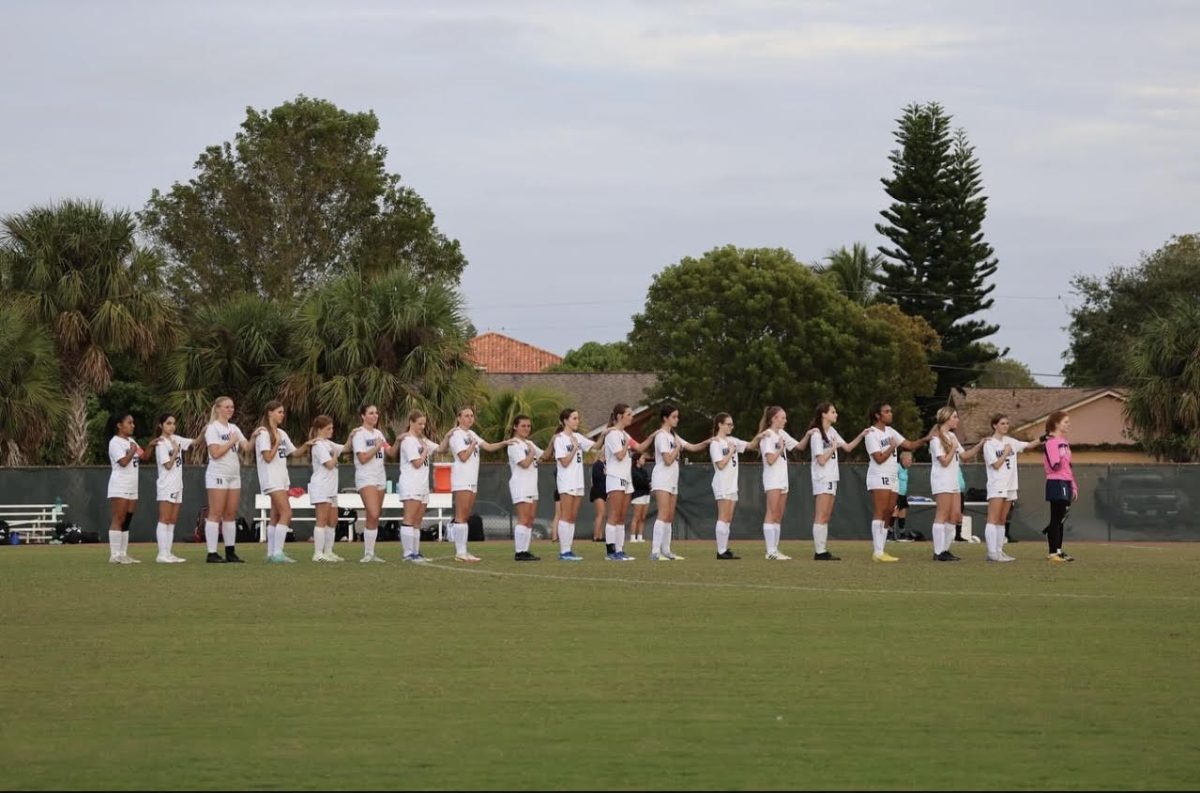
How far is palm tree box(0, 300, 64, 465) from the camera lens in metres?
42.1

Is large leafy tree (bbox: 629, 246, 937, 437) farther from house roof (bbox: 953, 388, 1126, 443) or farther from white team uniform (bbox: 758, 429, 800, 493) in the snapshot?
white team uniform (bbox: 758, 429, 800, 493)

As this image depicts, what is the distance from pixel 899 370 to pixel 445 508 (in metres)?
36.6

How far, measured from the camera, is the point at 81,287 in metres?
44.6

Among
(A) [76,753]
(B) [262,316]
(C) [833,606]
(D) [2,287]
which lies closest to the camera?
(A) [76,753]

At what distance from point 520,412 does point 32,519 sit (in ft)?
61.5

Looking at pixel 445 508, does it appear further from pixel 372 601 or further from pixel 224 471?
pixel 372 601

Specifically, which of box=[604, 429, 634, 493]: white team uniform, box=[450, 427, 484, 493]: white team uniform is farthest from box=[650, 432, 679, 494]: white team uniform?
box=[450, 427, 484, 493]: white team uniform

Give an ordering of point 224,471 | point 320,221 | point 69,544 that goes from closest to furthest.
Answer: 1. point 224,471
2. point 69,544
3. point 320,221

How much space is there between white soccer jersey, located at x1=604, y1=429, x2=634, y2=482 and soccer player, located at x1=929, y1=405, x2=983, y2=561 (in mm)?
4345

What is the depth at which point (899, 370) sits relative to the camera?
245ft

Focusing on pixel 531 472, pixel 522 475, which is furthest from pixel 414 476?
pixel 531 472

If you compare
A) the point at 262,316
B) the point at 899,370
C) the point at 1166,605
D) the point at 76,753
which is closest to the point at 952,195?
the point at 899,370

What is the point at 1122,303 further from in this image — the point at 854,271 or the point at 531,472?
the point at 531,472

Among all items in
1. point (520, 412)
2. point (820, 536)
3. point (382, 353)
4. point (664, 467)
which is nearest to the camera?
point (820, 536)
